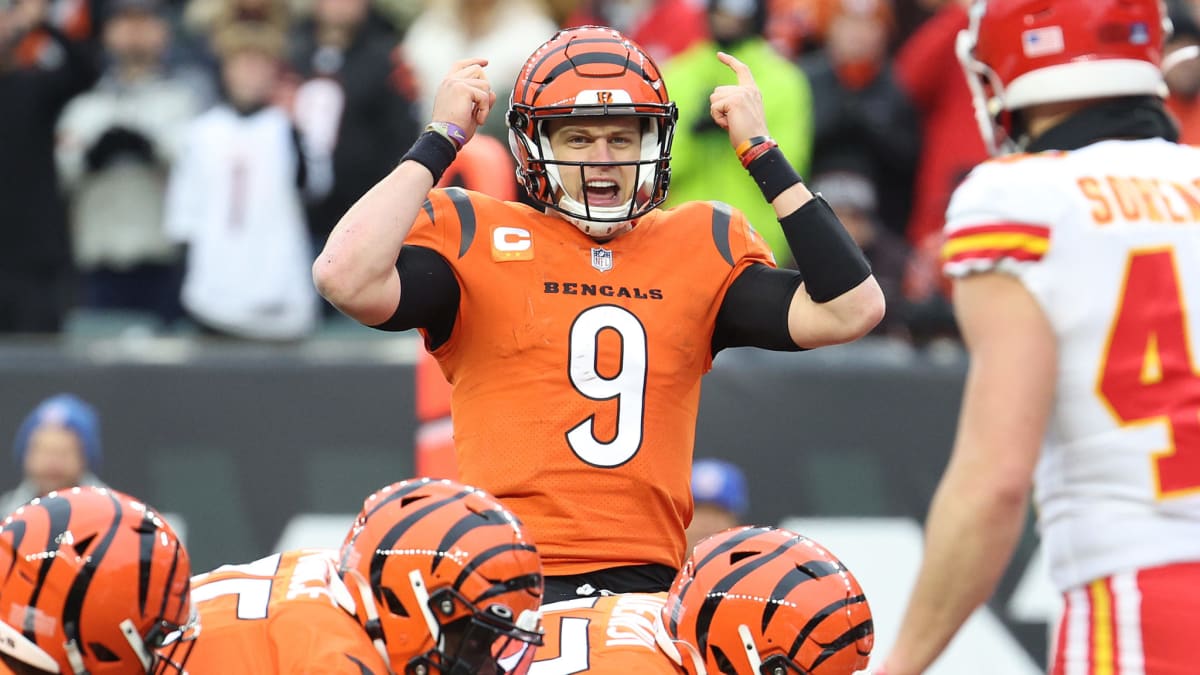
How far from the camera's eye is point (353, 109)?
29.0 feet

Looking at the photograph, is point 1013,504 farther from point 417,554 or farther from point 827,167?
point 827,167

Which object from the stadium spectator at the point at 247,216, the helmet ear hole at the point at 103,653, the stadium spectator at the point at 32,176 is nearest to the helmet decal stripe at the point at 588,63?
the helmet ear hole at the point at 103,653

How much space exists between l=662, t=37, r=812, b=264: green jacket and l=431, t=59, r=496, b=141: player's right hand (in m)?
3.94

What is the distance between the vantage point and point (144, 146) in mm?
8914

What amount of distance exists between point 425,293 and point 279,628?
896 millimetres

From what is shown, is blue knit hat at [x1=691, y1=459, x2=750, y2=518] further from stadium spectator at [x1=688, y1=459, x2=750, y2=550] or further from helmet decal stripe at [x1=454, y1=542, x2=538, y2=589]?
helmet decal stripe at [x1=454, y1=542, x2=538, y2=589]

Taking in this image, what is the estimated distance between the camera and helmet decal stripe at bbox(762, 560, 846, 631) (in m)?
3.64

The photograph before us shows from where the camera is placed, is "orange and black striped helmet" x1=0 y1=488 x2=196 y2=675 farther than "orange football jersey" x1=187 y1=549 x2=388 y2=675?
No

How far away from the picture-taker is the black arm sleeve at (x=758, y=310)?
4320 millimetres

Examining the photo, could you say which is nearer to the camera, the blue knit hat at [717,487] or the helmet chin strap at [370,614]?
the helmet chin strap at [370,614]

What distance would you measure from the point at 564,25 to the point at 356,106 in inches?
40.8

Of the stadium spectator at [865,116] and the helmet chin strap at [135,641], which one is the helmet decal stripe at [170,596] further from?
the stadium spectator at [865,116]

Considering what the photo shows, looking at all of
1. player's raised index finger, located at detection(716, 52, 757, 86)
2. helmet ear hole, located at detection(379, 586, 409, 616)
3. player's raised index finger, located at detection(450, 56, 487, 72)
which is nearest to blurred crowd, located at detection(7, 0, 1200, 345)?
player's raised index finger, located at detection(450, 56, 487, 72)

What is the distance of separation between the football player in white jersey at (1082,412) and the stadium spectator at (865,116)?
5.47 meters
